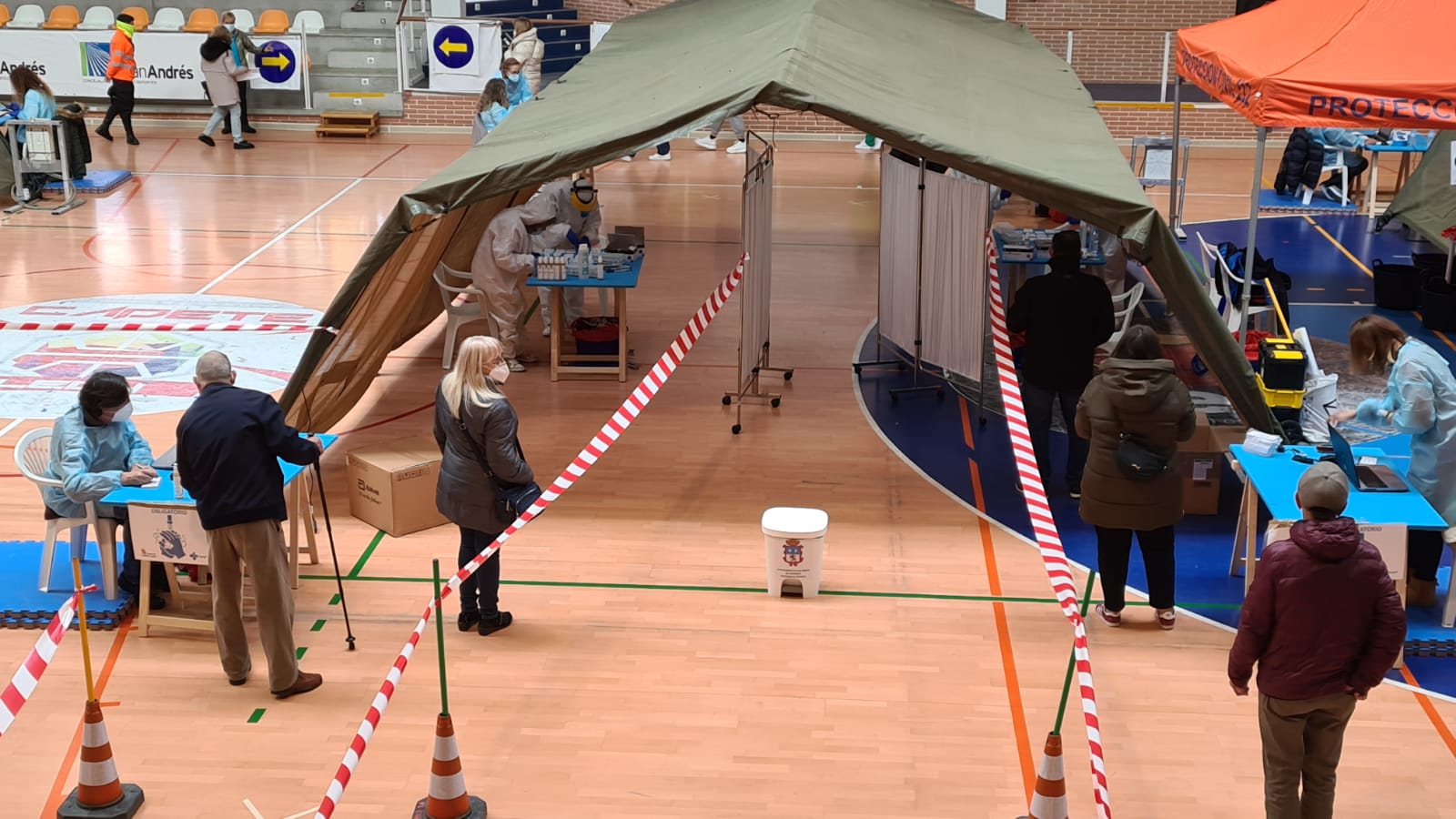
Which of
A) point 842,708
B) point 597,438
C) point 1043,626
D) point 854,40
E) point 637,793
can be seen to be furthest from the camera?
point 854,40

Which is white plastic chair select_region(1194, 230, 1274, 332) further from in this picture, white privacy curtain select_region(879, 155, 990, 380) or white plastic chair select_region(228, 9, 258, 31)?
white plastic chair select_region(228, 9, 258, 31)

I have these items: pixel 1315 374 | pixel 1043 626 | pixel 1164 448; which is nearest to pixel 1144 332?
pixel 1164 448

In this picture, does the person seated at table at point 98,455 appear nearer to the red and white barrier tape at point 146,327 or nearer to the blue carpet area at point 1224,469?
the blue carpet area at point 1224,469

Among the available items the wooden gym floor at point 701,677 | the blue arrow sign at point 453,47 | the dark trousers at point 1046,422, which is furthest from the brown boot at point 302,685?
the blue arrow sign at point 453,47

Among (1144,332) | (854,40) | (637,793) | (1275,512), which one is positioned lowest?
(637,793)

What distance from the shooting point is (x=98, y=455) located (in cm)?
692

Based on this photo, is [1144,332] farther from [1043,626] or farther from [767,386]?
[767,386]

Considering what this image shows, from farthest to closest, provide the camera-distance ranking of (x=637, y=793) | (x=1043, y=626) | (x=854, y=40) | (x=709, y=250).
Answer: (x=709, y=250) → (x=854, y=40) → (x=1043, y=626) → (x=637, y=793)

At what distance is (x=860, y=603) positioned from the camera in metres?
7.46

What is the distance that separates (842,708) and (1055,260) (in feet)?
10.6

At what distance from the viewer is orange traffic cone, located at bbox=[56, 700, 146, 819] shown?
18.0 ft

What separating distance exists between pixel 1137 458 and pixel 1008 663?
1121 mm

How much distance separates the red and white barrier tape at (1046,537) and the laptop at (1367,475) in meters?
1.44

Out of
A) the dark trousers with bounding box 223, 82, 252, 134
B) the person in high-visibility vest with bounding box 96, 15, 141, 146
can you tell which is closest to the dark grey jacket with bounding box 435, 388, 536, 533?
the person in high-visibility vest with bounding box 96, 15, 141, 146
